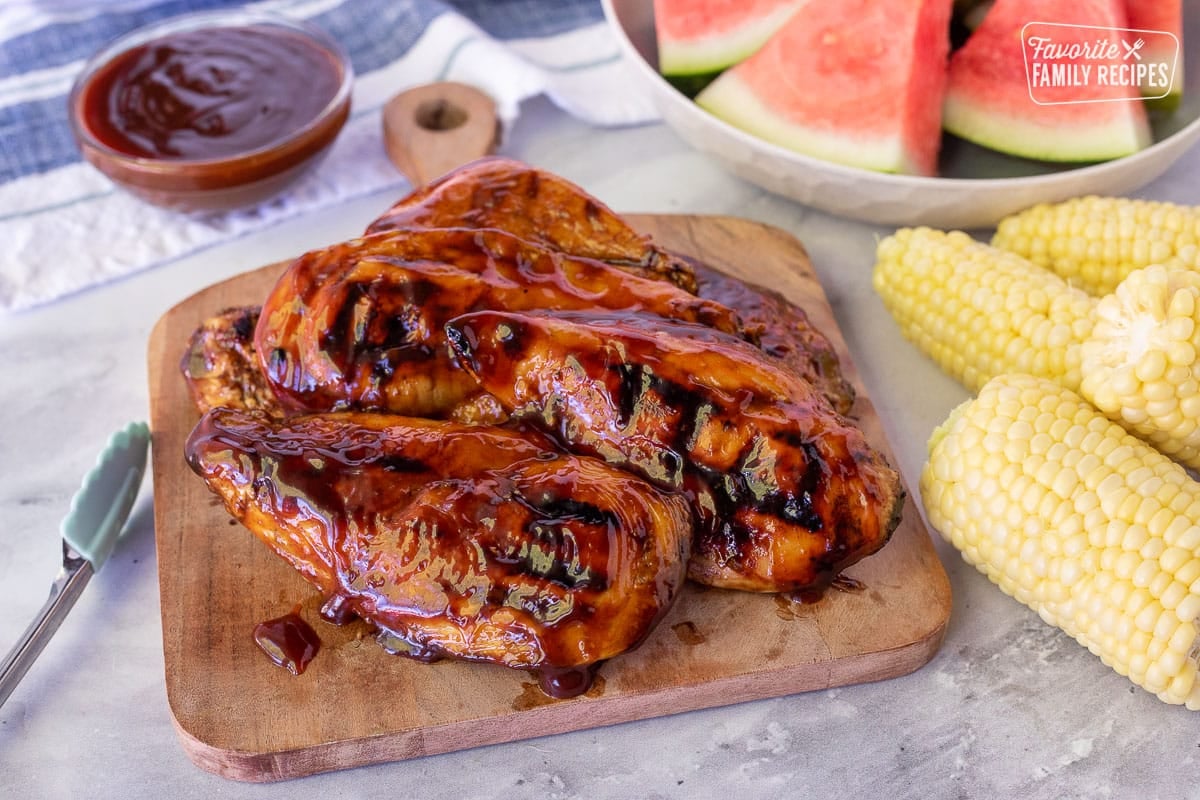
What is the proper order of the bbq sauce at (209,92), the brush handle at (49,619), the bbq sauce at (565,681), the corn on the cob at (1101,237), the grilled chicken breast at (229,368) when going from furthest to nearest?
1. the bbq sauce at (209,92)
2. the corn on the cob at (1101,237)
3. the grilled chicken breast at (229,368)
4. the brush handle at (49,619)
5. the bbq sauce at (565,681)

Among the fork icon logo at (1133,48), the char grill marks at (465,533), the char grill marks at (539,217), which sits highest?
the fork icon logo at (1133,48)

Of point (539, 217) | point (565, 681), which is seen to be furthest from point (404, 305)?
point (565, 681)

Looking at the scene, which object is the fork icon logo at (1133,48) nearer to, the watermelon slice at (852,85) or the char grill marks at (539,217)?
the watermelon slice at (852,85)

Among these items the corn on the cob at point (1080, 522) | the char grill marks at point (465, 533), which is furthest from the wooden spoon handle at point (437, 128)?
the corn on the cob at point (1080, 522)

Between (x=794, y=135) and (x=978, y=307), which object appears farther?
(x=794, y=135)

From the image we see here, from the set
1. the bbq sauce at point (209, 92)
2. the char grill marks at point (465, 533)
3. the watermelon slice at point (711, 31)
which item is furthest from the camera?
the watermelon slice at point (711, 31)

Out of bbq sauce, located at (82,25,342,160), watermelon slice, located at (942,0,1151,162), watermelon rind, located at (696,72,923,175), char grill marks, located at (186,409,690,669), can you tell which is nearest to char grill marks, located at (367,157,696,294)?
char grill marks, located at (186,409,690,669)

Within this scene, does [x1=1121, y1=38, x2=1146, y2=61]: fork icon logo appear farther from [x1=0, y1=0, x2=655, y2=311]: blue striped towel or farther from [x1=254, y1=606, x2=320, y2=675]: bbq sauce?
[x1=254, y1=606, x2=320, y2=675]: bbq sauce

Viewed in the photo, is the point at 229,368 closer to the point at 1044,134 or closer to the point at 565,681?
the point at 565,681

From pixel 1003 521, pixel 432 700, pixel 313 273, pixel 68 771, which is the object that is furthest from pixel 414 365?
pixel 1003 521
